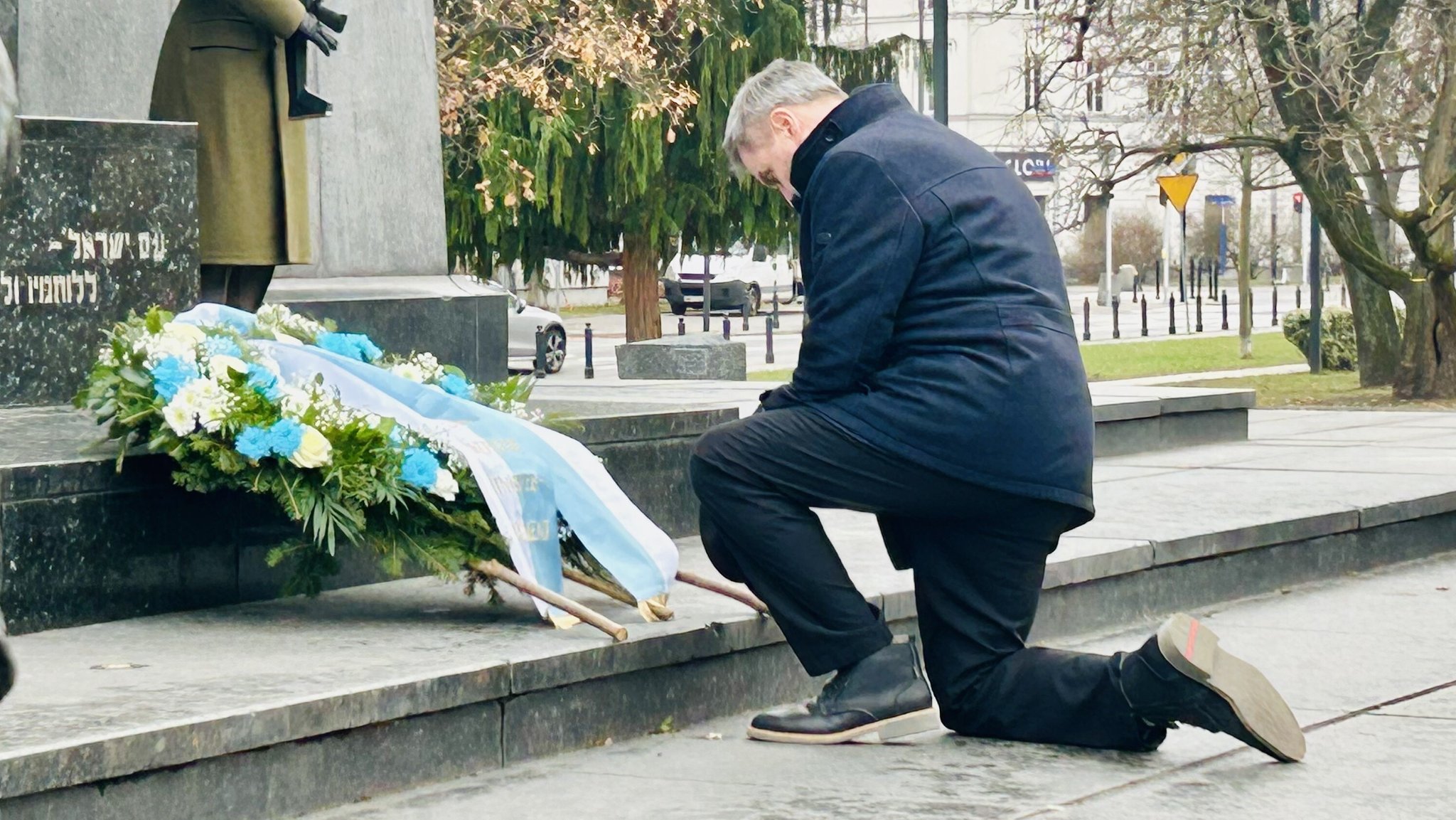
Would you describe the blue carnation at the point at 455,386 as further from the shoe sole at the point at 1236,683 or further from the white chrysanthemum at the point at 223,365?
the shoe sole at the point at 1236,683

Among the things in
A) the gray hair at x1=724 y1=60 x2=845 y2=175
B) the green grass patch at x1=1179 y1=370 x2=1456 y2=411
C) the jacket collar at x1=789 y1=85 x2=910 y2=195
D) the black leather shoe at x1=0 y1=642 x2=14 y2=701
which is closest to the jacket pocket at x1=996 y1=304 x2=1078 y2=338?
the jacket collar at x1=789 y1=85 x2=910 y2=195

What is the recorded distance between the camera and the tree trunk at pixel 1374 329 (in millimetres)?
18922

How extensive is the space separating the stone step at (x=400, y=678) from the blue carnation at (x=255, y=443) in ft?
1.48

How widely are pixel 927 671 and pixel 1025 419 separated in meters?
0.71

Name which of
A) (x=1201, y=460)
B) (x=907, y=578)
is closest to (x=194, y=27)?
(x=907, y=578)

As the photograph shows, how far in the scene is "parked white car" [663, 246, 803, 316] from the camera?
49.3 m

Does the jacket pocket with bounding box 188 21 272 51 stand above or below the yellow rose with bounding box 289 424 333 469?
above

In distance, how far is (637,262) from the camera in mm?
28562

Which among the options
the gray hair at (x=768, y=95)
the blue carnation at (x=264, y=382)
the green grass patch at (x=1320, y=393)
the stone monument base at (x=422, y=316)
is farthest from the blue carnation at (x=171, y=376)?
the green grass patch at (x=1320, y=393)

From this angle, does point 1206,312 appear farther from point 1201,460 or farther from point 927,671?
point 927,671

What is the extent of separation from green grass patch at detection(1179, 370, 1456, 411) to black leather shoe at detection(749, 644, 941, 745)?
40.7 ft

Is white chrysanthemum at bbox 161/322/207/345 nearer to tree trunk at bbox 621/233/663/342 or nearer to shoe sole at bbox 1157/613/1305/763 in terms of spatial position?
shoe sole at bbox 1157/613/1305/763

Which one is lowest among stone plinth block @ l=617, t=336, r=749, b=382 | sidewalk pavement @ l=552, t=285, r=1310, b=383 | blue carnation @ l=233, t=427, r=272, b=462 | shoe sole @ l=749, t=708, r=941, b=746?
sidewalk pavement @ l=552, t=285, r=1310, b=383

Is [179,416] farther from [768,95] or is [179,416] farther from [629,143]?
[629,143]
